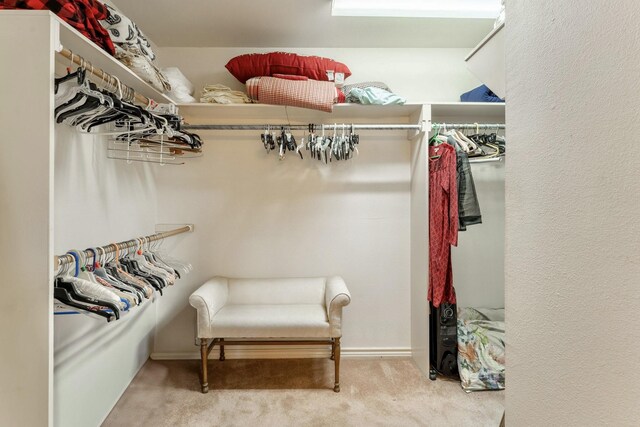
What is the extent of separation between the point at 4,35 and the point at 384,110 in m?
1.99

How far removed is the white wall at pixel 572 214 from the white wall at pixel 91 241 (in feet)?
5.94

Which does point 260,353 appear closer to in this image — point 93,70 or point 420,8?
point 93,70

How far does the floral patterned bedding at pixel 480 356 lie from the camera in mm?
2082

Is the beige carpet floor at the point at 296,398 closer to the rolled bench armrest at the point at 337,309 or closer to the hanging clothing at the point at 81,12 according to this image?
the rolled bench armrest at the point at 337,309

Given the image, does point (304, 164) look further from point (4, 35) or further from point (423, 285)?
point (4, 35)

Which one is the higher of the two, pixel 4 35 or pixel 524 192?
pixel 4 35

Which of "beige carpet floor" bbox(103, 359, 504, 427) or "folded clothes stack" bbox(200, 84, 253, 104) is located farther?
"folded clothes stack" bbox(200, 84, 253, 104)

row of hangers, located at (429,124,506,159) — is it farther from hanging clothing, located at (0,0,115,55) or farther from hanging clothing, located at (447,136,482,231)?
hanging clothing, located at (0,0,115,55)

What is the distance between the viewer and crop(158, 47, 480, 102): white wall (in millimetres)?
2539

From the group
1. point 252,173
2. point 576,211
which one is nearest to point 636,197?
point 576,211

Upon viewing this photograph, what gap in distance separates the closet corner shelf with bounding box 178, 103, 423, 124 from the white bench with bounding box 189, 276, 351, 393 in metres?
1.23

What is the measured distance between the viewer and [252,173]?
8.35ft

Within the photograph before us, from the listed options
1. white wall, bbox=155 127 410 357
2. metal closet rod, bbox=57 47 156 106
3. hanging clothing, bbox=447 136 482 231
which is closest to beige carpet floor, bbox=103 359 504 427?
white wall, bbox=155 127 410 357

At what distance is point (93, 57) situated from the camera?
143cm
